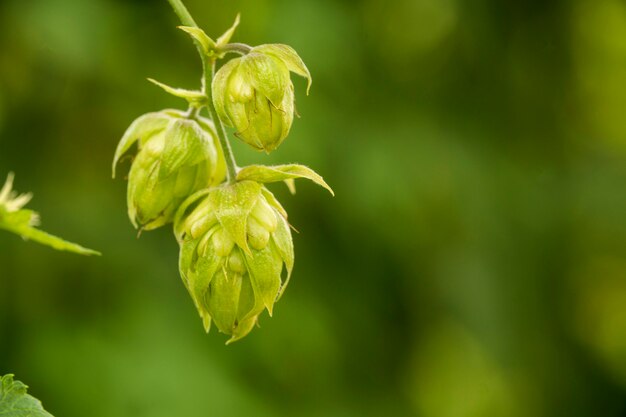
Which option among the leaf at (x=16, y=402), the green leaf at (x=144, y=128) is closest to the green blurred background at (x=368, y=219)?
the green leaf at (x=144, y=128)

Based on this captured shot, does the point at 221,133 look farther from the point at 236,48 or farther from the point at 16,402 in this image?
the point at 16,402

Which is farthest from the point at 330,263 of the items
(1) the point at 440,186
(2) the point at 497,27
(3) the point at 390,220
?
(2) the point at 497,27

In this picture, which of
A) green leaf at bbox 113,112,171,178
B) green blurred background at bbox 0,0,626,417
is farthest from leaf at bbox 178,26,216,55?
green blurred background at bbox 0,0,626,417

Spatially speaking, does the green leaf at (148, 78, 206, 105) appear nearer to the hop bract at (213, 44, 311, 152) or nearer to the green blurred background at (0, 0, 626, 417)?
the hop bract at (213, 44, 311, 152)

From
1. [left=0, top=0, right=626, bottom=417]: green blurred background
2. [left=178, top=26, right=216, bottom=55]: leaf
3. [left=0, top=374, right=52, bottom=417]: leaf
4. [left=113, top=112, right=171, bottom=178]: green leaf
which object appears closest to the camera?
[left=0, top=374, right=52, bottom=417]: leaf

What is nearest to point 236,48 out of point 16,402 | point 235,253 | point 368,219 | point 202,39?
point 202,39
